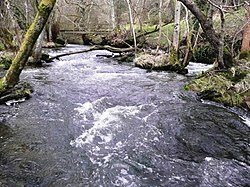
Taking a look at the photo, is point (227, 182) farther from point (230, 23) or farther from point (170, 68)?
point (230, 23)

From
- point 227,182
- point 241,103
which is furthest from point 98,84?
point 227,182

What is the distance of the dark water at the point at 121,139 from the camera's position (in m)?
4.63

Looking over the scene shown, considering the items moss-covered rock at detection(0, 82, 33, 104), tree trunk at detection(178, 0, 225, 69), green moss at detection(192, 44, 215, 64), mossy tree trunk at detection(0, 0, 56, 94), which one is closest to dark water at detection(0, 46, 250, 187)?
moss-covered rock at detection(0, 82, 33, 104)

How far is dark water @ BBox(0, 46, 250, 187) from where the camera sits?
182 inches

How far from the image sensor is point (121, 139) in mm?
5988

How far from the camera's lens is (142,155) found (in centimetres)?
536

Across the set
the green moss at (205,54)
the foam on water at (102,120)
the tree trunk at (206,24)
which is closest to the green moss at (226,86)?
the tree trunk at (206,24)

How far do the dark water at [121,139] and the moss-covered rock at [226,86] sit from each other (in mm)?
384

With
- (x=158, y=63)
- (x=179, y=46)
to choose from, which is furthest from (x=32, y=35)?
(x=179, y=46)

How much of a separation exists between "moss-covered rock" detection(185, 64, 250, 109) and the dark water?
0.38 m

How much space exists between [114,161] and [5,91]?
3870 mm

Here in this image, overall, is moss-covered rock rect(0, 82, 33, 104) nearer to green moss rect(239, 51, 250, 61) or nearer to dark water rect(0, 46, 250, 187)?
dark water rect(0, 46, 250, 187)

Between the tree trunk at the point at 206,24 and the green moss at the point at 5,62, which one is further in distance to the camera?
the green moss at the point at 5,62

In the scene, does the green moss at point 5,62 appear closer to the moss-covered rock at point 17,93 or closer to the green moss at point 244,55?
the moss-covered rock at point 17,93
